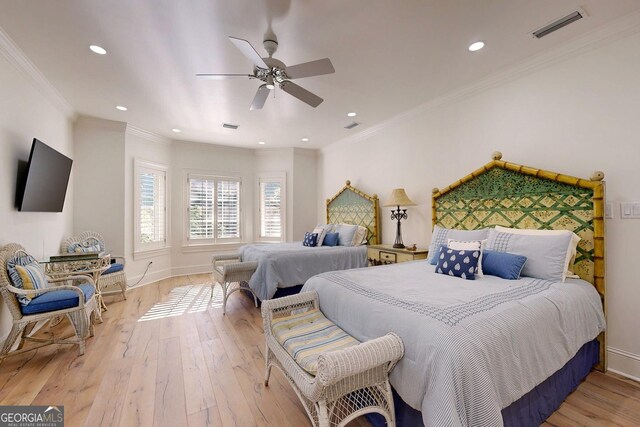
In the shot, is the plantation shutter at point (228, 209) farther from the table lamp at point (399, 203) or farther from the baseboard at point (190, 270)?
the table lamp at point (399, 203)

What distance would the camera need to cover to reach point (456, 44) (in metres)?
2.46

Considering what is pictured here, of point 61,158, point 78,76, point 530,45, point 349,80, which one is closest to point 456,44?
point 530,45

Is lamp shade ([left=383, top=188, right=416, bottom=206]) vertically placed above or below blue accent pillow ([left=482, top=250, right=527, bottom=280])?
above

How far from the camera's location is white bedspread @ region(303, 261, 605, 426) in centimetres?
120

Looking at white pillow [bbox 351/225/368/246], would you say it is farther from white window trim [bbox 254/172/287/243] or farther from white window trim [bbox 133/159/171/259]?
white window trim [bbox 133/159/171/259]

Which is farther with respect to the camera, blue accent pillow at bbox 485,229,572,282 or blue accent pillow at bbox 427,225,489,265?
blue accent pillow at bbox 427,225,489,265

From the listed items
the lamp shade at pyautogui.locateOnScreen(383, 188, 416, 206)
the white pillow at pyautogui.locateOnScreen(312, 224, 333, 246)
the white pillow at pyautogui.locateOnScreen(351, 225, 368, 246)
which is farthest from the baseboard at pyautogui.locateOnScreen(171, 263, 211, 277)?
the lamp shade at pyautogui.locateOnScreen(383, 188, 416, 206)

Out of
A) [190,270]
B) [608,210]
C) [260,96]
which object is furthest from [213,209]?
[608,210]

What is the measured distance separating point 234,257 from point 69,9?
133 inches

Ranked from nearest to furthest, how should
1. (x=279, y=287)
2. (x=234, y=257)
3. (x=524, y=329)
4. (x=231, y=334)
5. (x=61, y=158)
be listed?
(x=524, y=329) → (x=231, y=334) → (x=61, y=158) → (x=279, y=287) → (x=234, y=257)

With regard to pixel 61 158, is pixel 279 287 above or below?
below

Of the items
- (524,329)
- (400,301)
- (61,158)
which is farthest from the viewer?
(61,158)

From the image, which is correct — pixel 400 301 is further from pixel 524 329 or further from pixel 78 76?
pixel 78 76

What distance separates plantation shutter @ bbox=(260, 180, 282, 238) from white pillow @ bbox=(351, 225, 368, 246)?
92.2 inches
